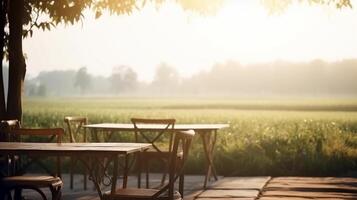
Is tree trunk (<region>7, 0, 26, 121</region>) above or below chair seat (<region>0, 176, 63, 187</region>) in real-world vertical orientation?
above

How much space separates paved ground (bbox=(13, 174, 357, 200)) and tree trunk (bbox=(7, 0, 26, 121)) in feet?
3.66

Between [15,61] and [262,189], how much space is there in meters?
3.41

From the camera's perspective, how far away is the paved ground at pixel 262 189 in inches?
328

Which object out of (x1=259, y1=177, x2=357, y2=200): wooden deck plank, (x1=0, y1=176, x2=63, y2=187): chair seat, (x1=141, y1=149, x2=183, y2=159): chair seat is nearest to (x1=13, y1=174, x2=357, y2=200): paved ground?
(x1=259, y1=177, x2=357, y2=200): wooden deck plank

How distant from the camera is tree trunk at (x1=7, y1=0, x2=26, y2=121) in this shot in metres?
9.10

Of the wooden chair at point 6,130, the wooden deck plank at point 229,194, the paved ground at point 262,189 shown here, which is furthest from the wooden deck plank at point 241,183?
the wooden chair at point 6,130

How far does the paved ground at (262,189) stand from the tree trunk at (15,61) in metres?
1.12

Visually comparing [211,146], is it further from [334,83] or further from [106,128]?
[334,83]

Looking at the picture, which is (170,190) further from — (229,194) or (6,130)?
(229,194)

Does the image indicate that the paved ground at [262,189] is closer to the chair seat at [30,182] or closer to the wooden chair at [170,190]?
the chair seat at [30,182]

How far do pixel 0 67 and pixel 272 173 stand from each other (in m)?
4.52

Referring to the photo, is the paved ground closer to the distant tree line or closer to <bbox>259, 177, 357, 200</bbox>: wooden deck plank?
<bbox>259, 177, 357, 200</bbox>: wooden deck plank

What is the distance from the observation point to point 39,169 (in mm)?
12305

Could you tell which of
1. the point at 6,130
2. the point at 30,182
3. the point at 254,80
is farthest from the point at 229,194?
the point at 254,80
